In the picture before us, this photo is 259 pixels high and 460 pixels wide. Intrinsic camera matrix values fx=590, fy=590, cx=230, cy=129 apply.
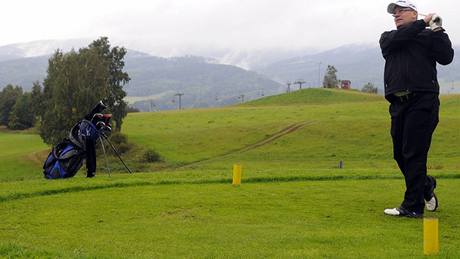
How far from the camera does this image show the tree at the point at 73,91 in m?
57.2

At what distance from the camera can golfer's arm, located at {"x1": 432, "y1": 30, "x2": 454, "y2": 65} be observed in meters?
8.67

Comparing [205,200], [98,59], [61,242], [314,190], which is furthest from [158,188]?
[98,59]

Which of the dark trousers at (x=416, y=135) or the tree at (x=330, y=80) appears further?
the tree at (x=330, y=80)

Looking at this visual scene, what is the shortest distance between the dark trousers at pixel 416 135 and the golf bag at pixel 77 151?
9.45 m

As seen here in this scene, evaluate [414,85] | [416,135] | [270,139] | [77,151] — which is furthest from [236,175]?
[270,139]

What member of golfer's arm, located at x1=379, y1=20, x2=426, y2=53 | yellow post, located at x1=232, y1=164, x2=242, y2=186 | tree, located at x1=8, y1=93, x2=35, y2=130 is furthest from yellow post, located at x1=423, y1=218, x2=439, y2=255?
tree, located at x1=8, y1=93, x2=35, y2=130

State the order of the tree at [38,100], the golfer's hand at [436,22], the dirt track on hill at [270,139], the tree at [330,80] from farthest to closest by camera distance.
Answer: the tree at [330,80] → the tree at [38,100] → the dirt track on hill at [270,139] → the golfer's hand at [436,22]

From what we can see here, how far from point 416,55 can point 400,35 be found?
39cm

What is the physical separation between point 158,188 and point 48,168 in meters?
4.69

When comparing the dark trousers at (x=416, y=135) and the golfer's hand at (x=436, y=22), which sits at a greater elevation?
the golfer's hand at (x=436, y=22)

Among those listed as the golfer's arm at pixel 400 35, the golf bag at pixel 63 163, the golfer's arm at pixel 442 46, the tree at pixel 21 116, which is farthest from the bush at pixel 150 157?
the tree at pixel 21 116

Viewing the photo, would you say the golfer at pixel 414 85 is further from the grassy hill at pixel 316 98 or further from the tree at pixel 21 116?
the tree at pixel 21 116

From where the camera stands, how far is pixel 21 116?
10944 centimetres

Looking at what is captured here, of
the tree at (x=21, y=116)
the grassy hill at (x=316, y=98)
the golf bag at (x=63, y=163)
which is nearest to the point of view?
the golf bag at (x=63, y=163)
